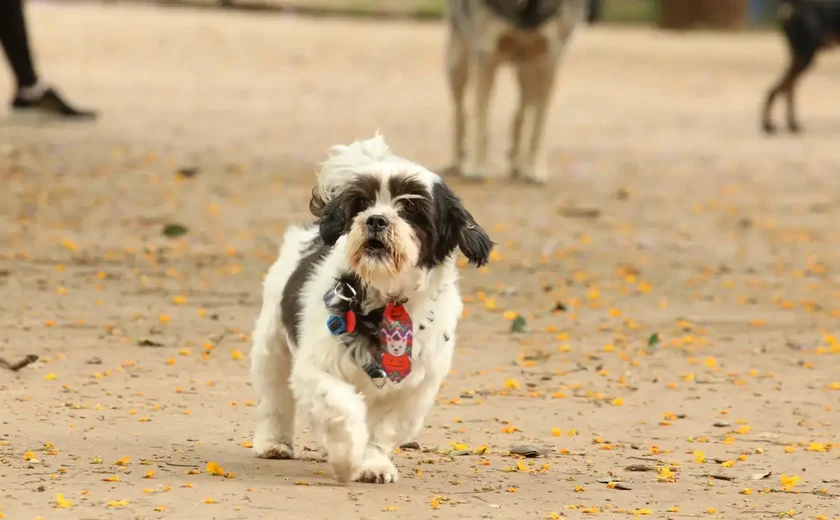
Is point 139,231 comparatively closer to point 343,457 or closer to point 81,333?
point 81,333

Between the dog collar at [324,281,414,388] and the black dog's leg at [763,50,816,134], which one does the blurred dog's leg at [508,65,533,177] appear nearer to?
the black dog's leg at [763,50,816,134]

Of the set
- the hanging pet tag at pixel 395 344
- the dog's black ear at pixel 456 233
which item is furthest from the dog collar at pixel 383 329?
the dog's black ear at pixel 456 233

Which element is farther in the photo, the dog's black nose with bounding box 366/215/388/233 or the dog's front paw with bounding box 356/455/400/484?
the dog's front paw with bounding box 356/455/400/484

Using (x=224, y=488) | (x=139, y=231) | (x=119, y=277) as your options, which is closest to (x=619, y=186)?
(x=139, y=231)

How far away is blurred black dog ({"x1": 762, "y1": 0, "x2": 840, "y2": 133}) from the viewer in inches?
758

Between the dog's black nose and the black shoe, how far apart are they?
436 inches

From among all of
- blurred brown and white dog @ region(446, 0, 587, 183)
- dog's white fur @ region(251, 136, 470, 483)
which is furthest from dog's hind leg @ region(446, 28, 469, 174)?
dog's white fur @ region(251, 136, 470, 483)

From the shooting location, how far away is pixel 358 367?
5.48 meters

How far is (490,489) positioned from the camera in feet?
18.4

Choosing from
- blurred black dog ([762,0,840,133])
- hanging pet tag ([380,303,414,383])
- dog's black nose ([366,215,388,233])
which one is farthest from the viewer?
blurred black dog ([762,0,840,133])

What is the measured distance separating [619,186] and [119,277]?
606 cm

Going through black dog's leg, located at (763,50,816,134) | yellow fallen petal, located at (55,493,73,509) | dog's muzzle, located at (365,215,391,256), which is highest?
dog's muzzle, located at (365,215,391,256)

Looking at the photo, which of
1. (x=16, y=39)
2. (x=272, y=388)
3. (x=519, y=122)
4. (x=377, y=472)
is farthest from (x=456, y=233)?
(x=16, y=39)

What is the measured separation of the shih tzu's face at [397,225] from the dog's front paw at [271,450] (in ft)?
3.05
